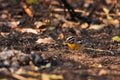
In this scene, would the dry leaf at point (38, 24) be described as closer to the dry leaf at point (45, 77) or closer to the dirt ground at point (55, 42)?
the dirt ground at point (55, 42)

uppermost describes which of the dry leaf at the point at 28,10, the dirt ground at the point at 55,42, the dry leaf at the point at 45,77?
the dry leaf at the point at 28,10

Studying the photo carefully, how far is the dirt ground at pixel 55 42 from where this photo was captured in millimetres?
3320

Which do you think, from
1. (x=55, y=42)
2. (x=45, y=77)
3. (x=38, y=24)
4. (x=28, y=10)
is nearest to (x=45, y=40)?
(x=55, y=42)

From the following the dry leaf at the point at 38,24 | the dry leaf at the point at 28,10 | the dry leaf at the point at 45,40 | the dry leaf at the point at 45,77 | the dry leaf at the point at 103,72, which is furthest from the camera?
the dry leaf at the point at 28,10

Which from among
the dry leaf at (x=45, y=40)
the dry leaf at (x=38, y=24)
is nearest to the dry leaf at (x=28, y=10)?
the dry leaf at (x=38, y=24)

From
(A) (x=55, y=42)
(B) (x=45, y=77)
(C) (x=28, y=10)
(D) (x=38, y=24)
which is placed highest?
(C) (x=28, y=10)

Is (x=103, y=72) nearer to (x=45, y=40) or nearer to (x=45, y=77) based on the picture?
(x=45, y=77)

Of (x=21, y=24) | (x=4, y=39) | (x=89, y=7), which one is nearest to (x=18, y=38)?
(x=4, y=39)

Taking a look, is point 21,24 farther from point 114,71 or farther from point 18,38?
point 114,71

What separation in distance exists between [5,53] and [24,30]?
1.74 meters

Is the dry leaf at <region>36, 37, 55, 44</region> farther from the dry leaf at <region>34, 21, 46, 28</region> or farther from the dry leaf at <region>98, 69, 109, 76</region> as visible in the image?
the dry leaf at <region>98, 69, 109, 76</region>

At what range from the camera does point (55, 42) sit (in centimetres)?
463

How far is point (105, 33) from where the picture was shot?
5273 mm

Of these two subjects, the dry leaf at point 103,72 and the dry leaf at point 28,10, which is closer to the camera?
the dry leaf at point 103,72
